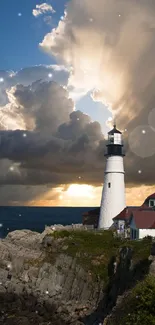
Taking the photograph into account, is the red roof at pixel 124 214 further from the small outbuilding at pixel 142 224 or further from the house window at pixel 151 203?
the house window at pixel 151 203

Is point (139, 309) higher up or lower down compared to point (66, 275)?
higher up

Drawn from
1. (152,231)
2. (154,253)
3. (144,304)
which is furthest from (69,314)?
(144,304)

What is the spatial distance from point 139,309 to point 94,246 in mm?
30233

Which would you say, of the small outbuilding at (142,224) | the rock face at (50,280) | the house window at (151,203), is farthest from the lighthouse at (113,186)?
the rock face at (50,280)

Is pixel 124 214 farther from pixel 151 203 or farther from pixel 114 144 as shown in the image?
pixel 114 144

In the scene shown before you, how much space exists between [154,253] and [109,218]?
964 inches

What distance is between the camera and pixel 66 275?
154ft

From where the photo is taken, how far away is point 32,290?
44719mm

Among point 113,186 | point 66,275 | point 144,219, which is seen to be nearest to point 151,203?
point 113,186

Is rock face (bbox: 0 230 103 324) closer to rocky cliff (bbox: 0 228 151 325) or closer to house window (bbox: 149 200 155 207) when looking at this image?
rocky cliff (bbox: 0 228 151 325)

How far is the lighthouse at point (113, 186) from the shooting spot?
59.1 metres

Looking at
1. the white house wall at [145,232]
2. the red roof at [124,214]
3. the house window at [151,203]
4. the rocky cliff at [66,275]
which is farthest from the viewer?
the house window at [151,203]

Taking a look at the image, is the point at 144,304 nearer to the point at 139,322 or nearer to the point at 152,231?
the point at 139,322

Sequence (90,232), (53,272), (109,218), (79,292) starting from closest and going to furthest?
(79,292), (53,272), (90,232), (109,218)
